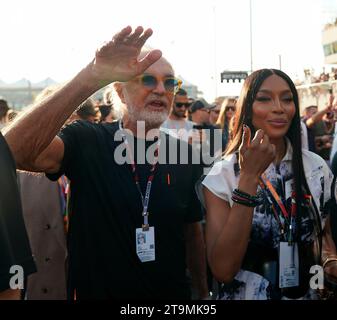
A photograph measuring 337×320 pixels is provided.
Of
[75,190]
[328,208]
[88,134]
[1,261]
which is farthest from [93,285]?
[328,208]

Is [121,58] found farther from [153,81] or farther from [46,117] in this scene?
[153,81]

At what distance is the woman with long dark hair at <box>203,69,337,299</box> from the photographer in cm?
204

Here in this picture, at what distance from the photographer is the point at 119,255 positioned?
227 centimetres

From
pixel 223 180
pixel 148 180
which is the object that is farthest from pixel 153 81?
pixel 223 180

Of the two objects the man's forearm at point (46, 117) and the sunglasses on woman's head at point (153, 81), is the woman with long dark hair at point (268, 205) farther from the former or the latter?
the man's forearm at point (46, 117)

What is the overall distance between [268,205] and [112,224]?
77 cm

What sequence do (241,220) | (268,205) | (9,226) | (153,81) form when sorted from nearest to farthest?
(9,226) → (241,220) → (268,205) → (153,81)

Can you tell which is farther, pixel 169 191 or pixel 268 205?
pixel 169 191

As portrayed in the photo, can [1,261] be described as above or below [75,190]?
below

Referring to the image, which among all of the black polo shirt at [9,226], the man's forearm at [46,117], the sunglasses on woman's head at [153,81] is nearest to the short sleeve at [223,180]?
the sunglasses on woman's head at [153,81]

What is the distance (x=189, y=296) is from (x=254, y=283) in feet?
1.71

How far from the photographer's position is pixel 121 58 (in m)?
1.86

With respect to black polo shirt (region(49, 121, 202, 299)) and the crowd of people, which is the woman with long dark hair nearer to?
the crowd of people

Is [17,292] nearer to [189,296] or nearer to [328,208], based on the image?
[189,296]
